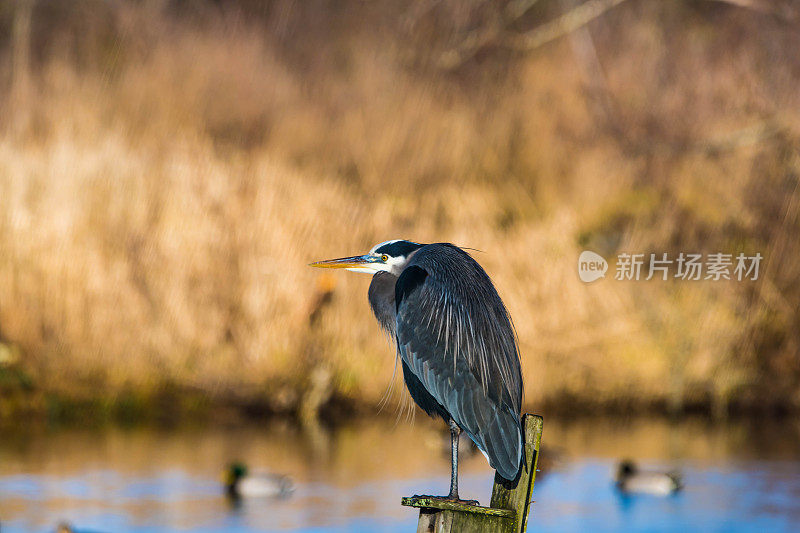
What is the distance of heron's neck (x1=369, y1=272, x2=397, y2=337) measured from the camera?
3.91m

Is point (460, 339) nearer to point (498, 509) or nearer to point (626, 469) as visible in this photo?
point (498, 509)

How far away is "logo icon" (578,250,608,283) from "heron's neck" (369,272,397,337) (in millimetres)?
5431

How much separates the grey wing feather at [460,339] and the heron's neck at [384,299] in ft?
0.47

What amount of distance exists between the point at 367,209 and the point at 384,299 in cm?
569

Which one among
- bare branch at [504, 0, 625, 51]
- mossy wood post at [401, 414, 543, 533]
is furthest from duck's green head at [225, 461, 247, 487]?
bare branch at [504, 0, 625, 51]

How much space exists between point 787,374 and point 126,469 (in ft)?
17.0

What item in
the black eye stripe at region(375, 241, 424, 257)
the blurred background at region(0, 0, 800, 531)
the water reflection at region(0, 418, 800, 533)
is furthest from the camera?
the blurred background at region(0, 0, 800, 531)

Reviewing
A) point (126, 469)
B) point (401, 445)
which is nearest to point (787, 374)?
point (401, 445)

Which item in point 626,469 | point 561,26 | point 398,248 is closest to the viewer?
point 398,248

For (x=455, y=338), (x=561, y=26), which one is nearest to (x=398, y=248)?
(x=455, y=338)

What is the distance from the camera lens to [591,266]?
9.33 metres

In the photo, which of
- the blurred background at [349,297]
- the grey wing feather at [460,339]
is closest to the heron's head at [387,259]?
the grey wing feather at [460,339]

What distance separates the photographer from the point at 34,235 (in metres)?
8.95

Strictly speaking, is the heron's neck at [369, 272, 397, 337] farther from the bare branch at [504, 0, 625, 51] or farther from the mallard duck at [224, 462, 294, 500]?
the bare branch at [504, 0, 625, 51]
